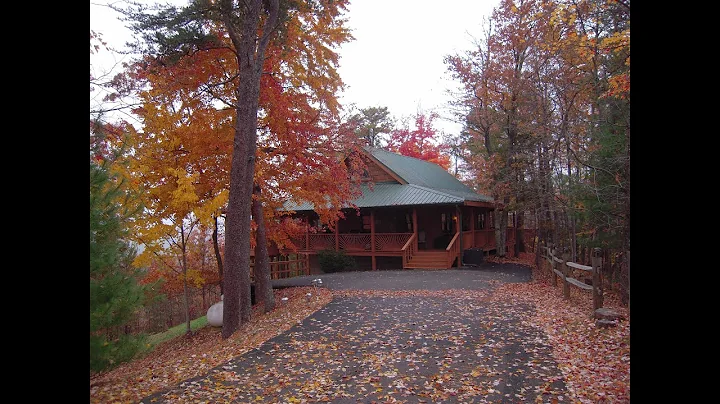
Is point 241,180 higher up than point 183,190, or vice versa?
point 241,180

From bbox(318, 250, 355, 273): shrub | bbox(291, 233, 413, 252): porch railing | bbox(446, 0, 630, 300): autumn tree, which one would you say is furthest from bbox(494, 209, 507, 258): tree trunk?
bbox(318, 250, 355, 273): shrub

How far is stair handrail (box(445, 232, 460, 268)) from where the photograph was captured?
63.6 feet

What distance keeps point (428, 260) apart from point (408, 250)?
112 centimetres

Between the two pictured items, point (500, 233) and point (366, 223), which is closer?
point (366, 223)

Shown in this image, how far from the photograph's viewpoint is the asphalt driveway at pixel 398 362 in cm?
540

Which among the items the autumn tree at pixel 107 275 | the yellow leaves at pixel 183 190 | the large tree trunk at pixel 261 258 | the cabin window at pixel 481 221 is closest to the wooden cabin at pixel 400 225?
the cabin window at pixel 481 221

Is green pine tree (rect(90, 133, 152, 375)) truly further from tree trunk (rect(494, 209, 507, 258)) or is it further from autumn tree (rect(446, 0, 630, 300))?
tree trunk (rect(494, 209, 507, 258))

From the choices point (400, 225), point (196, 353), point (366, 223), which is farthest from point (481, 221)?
point (196, 353)

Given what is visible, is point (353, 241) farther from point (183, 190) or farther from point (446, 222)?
point (183, 190)

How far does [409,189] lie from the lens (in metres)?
21.7

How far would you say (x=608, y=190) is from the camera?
11.2 m

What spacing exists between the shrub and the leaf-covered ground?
10416 millimetres
